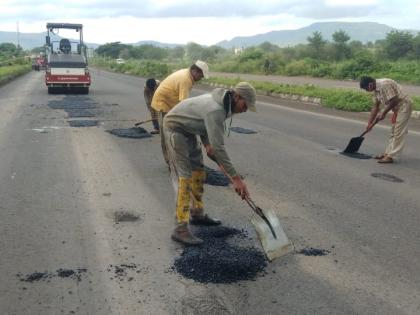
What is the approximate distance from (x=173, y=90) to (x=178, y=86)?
113mm

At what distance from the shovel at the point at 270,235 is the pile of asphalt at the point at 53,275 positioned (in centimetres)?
147

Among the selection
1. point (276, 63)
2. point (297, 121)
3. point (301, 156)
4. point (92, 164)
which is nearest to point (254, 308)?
point (92, 164)

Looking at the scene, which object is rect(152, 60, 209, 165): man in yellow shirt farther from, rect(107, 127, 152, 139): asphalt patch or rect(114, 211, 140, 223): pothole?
rect(107, 127, 152, 139): asphalt patch

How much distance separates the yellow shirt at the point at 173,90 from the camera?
22.1 ft

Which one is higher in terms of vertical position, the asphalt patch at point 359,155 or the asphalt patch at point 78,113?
the asphalt patch at point 359,155

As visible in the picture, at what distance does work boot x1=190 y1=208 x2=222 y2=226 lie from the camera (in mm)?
5172

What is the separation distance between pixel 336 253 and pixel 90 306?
88.8 inches

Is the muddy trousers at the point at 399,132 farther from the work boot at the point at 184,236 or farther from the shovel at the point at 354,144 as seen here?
the work boot at the point at 184,236

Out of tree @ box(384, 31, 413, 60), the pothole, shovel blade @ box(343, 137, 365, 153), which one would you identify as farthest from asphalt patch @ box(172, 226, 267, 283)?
tree @ box(384, 31, 413, 60)

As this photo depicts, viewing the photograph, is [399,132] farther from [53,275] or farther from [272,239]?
[53,275]

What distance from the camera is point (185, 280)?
12.9ft

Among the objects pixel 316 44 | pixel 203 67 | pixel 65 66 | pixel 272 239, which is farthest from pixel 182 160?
pixel 316 44

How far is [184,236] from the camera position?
4648mm

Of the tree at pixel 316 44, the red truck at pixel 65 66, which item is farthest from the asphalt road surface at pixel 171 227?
the tree at pixel 316 44
